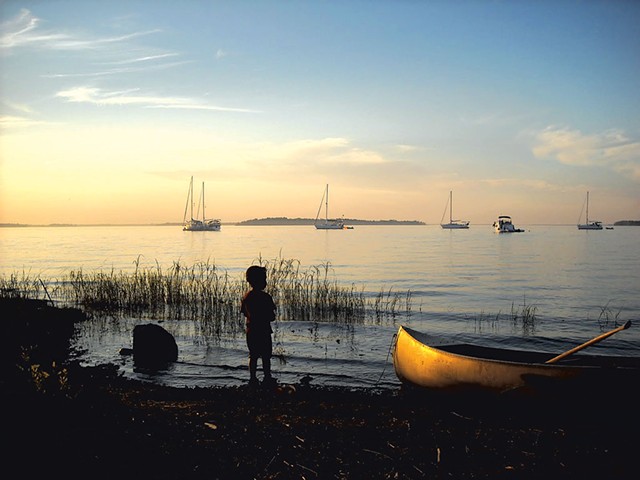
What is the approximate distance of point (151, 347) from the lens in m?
13.1

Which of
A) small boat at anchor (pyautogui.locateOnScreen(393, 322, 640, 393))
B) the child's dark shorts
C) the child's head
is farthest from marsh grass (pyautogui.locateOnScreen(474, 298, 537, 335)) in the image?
the child's head

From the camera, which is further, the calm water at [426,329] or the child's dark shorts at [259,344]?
the calm water at [426,329]

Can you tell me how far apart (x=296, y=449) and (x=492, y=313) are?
60.4 feet

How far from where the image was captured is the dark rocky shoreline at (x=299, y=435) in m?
5.56

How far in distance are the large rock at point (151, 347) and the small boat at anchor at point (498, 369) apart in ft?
20.5

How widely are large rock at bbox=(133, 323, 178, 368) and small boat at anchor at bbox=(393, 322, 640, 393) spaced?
6.25 m

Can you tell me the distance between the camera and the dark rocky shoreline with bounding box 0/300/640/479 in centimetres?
556

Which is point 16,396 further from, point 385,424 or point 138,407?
point 385,424

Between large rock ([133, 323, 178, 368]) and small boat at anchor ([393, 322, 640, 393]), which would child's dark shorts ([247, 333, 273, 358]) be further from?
large rock ([133, 323, 178, 368])

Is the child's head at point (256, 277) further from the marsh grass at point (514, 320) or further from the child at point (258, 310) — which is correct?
the marsh grass at point (514, 320)

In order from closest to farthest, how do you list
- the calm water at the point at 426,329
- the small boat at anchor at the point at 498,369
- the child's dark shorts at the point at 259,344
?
1. the small boat at anchor at the point at 498,369
2. the child's dark shorts at the point at 259,344
3. the calm water at the point at 426,329

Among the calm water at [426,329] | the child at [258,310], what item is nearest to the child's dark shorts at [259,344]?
the child at [258,310]

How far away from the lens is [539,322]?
2098 cm

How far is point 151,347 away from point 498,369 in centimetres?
867
